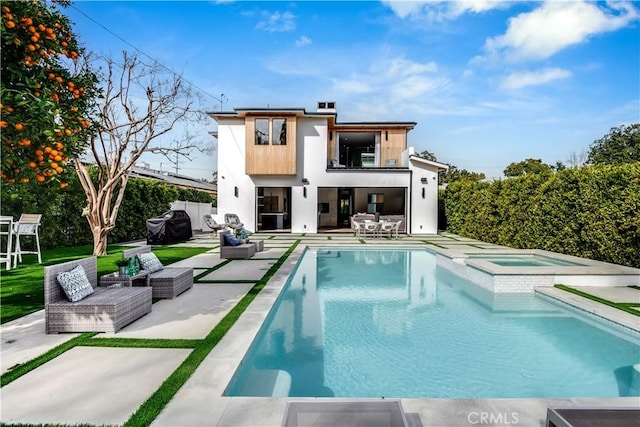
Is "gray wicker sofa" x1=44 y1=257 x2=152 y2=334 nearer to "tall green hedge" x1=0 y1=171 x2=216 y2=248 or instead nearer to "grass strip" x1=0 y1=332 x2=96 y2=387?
"grass strip" x1=0 y1=332 x2=96 y2=387

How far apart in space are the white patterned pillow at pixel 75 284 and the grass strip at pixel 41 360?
49 cm

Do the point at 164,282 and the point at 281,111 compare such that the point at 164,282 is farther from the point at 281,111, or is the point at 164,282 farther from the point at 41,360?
the point at 281,111

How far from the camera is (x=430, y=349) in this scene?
424 cm

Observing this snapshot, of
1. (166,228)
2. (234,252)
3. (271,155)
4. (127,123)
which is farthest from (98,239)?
(271,155)

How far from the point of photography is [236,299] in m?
5.49

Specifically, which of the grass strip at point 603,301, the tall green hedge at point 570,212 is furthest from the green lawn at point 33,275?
the tall green hedge at point 570,212

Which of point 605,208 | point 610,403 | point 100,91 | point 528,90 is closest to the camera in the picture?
point 610,403

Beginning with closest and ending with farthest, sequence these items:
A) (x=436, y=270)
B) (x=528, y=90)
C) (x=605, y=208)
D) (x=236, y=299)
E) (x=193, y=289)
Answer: (x=236, y=299)
(x=193, y=289)
(x=605, y=208)
(x=436, y=270)
(x=528, y=90)

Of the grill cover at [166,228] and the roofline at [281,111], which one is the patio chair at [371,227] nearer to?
the roofline at [281,111]

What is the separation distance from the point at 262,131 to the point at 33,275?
12104 millimetres

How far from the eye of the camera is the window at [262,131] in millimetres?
17359

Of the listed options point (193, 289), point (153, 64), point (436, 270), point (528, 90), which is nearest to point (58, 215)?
point (153, 64)

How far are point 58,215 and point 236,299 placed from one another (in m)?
9.18

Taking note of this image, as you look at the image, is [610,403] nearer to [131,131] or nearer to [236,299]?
[236,299]
